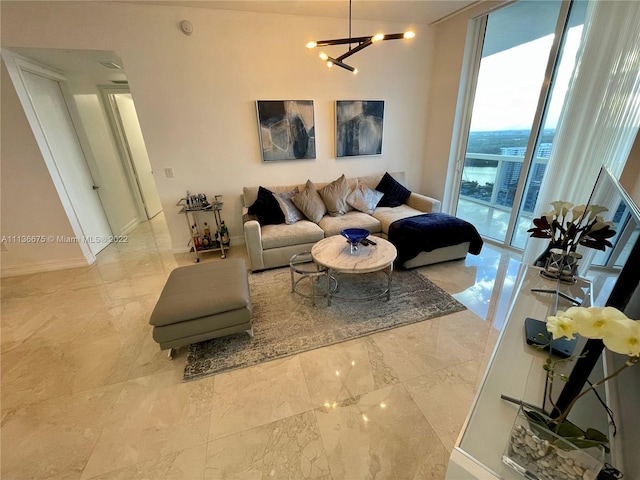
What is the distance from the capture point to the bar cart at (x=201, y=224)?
3354mm

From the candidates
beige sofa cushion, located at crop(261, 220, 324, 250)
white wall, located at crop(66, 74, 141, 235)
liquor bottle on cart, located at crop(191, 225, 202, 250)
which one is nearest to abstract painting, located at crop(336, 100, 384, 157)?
beige sofa cushion, located at crop(261, 220, 324, 250)

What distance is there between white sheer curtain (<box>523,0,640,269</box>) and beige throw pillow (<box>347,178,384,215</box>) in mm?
1866

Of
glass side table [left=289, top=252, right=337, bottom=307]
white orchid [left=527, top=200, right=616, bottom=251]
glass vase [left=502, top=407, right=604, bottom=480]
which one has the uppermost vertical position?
white orchid [left=527, top=200, right=616, bottom=251]

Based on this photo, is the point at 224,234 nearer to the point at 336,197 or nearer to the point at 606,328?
the point at 336,197

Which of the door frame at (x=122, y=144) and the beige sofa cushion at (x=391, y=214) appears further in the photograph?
the door frame at (x=122, y=144)

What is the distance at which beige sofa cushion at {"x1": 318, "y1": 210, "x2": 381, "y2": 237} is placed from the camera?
10.4ft

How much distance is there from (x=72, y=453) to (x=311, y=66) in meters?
4.12

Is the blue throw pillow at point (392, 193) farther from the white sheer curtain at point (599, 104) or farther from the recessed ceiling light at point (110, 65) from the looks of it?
the recessed ceiling light at point (110, 65)

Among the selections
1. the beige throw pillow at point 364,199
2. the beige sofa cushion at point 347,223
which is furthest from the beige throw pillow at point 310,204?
the beige throw pillow at point 364,199

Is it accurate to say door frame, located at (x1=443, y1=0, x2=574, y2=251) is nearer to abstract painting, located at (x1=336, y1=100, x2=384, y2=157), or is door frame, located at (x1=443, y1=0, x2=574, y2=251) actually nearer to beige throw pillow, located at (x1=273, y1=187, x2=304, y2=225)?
abstract painting, located at (x1=336, y1=100, x2=384, y2=157)

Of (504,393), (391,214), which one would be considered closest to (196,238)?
(391,214)

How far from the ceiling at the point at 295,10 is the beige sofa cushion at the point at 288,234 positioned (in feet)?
7.99

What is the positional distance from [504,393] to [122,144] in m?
5.89

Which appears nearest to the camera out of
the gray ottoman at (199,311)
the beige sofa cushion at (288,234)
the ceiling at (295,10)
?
the gray ottoman at (199,311)
